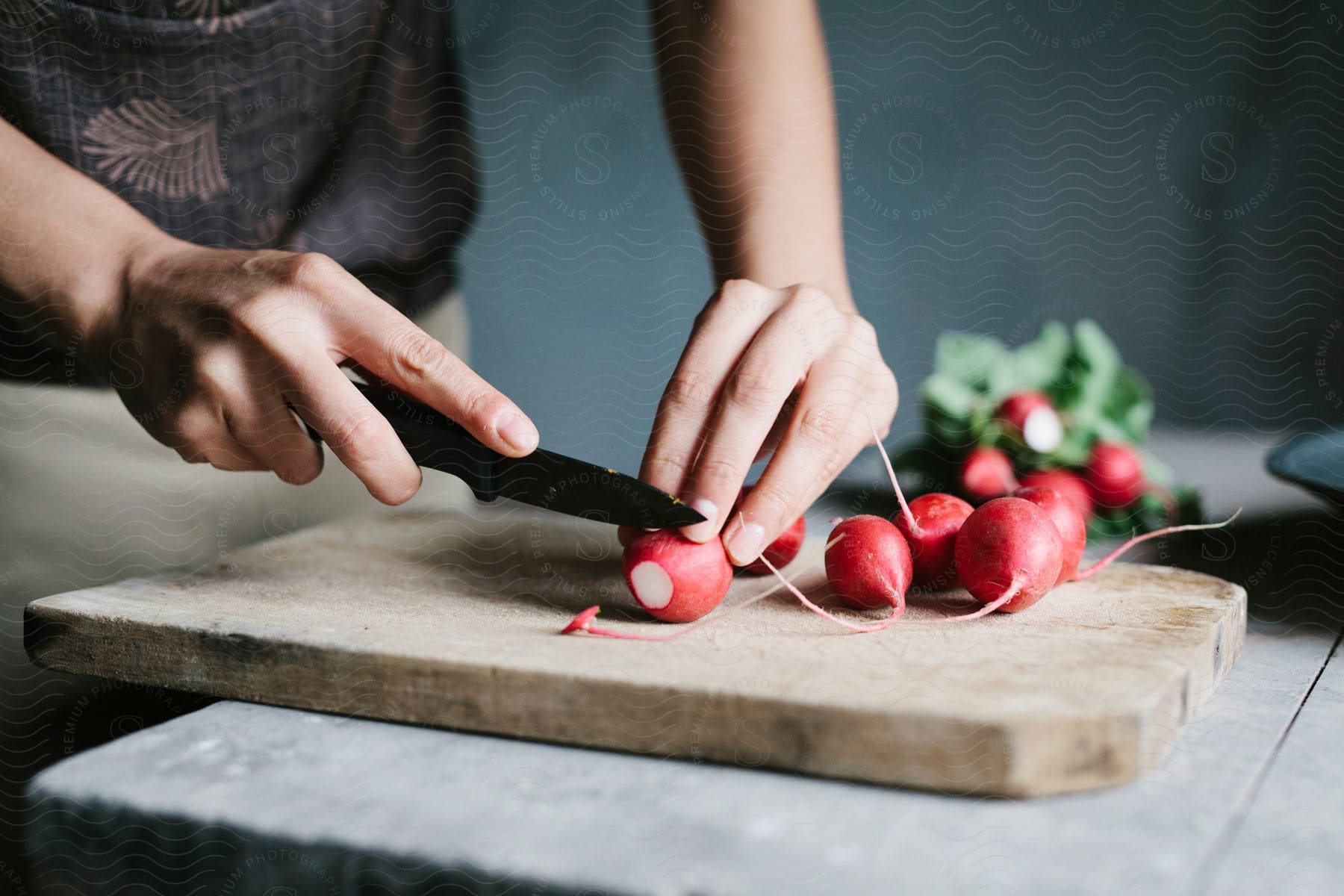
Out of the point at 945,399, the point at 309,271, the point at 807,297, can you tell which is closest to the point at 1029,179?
the point at 945,399

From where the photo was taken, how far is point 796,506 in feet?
2.82

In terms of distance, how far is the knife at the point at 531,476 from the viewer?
795mm

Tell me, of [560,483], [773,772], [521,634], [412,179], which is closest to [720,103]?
[412,179]

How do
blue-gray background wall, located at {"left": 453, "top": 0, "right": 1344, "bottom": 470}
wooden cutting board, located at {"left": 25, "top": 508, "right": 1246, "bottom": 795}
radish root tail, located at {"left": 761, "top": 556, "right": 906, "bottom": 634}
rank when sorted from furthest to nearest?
1. blue-gray background wall, located at {"left": 453, "top": 0, "right": 1344, "bottom": 470}
2. radish root tail, located at {"left": 761, "top": 556, "right": 906, "bottom": 634}
3. wooden cutting board, located at {"left": 25, "top": 508, "right": 1246, "bottom": 795}

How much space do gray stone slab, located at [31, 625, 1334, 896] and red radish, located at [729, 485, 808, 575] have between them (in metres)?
0.34

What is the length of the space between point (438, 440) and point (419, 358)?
87mm

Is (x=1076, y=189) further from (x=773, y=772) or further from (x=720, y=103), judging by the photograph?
(x=773, y=772)

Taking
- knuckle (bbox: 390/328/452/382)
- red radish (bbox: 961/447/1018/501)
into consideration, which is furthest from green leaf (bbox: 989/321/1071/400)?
knuckle (bbox: 390/328/452/382)

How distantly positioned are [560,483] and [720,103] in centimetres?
67

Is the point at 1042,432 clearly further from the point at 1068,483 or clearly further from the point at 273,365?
the point at 273,365

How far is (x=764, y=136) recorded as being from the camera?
4.01 ft

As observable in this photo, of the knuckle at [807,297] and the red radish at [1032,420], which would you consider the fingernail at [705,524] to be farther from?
the red radish at [1032,420]

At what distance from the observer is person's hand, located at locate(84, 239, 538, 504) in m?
0.82

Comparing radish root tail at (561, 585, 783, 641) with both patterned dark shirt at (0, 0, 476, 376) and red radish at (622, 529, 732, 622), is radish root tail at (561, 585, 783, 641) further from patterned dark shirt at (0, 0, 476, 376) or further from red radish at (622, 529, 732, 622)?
patterned dark shirt at (0, 0, 476, 376)
